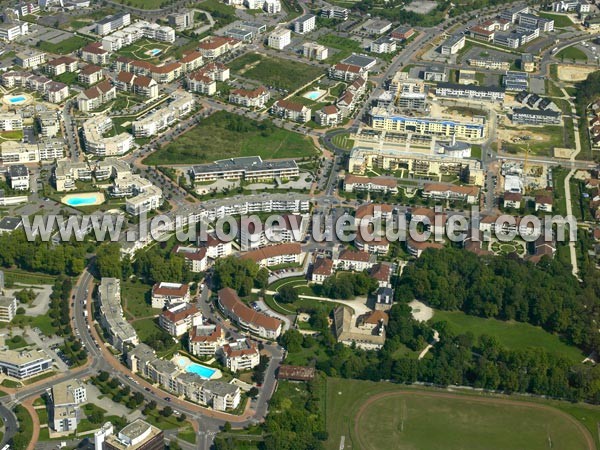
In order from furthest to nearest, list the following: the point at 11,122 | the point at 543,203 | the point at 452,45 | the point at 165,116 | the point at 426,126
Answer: the point at 452,45, the point at 426,126, the point at 165,116, the point at 11,122, the point at 543,203

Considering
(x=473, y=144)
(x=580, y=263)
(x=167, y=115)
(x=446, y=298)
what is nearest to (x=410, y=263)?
(x=446, y=298)

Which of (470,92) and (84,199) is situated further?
(470,92)

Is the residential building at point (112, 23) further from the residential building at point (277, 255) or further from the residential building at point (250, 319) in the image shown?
the residential building at point (250, 319)

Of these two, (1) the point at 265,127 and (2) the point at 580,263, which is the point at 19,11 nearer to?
(1) the point at 265,127

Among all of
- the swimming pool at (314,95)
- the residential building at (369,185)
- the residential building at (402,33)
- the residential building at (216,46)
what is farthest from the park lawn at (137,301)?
the residential building at (402,33)

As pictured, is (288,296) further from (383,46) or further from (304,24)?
(304,24)

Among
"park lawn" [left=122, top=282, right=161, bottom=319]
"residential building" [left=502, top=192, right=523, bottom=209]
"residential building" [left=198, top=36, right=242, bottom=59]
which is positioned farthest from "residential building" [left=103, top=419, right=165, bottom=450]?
"residential building" [left=198, top=36, right=242, bottom=59]

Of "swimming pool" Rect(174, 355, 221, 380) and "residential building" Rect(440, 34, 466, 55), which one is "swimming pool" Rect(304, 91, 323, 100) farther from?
"swimming pool" Rect(174, 355, 221, 380)

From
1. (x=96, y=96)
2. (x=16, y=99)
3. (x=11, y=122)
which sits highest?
(x=96, y=96)

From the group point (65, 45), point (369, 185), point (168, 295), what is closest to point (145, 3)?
point (65, 45)
